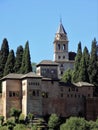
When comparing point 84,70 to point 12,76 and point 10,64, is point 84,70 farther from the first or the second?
point 12,76

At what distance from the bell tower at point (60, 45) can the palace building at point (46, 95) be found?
889 inches

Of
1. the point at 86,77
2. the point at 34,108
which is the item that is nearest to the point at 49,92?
the point at 34,108

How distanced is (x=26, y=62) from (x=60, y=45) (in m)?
22.2

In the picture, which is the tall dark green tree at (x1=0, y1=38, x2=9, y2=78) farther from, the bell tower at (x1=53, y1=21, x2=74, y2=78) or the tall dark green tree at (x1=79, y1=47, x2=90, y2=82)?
the bell tower at (x1=53, y1=21, x2=74, y2=78)

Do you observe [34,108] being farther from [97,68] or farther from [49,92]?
[97,68]

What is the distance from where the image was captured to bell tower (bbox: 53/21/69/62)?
81.2 m

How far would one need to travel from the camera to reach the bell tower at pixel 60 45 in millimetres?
81169

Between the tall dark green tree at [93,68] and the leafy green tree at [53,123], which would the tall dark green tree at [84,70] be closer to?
the tall dark green tree at [93,68]

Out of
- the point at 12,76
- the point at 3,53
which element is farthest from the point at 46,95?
the point at 3,53

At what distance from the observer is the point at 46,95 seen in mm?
56000

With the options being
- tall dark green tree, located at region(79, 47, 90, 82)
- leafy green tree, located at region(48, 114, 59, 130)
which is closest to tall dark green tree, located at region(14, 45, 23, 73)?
tall dark green tree, located at region(79, 47, 90, 82)

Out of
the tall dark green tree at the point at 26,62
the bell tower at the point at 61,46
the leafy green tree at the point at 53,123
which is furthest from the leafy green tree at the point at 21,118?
the bell tower at the point at 61,46

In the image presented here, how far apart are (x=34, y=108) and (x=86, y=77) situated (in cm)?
847

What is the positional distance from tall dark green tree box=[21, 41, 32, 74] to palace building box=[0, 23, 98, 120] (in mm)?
1944
